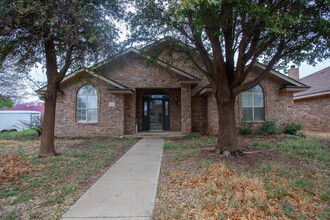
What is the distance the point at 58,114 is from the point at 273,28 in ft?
37.8

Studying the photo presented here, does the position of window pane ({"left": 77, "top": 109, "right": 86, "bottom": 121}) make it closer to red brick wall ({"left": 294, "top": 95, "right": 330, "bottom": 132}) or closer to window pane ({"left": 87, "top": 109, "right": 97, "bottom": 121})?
window pane ({"left": 87, "top": 109, "right": 97, "bottom": 121})

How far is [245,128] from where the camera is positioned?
1048 centimetres

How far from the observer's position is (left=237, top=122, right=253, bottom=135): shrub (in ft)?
34.2

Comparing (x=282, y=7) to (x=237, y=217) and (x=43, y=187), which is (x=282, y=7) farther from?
(x=43, y=187)

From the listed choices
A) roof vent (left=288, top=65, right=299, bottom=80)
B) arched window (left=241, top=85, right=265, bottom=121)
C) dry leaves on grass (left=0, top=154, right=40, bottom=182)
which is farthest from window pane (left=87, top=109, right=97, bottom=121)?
roof vent (left=288, top=65, right=299, bottom=80)

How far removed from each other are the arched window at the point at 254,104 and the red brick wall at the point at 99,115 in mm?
7626

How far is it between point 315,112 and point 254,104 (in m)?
5.98

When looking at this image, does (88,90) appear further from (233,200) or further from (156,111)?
(233,200)

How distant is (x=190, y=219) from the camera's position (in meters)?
2.65

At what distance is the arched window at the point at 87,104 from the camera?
1095 centimetres

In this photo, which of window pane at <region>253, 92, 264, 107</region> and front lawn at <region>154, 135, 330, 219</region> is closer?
front lawn at <region>154, 135, 330, 219</region>

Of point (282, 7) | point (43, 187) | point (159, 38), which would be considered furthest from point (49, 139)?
point (282, 7)

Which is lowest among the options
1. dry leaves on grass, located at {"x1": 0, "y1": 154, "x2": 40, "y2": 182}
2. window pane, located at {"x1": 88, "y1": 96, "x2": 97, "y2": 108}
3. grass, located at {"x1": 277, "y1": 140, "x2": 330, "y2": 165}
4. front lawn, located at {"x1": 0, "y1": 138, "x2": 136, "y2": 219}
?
front lawn, located at {"x1": 0, "y1": 138, "x2": 136, "y2": 219}

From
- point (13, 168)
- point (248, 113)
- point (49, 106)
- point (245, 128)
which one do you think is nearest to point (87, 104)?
point (49, 106)
